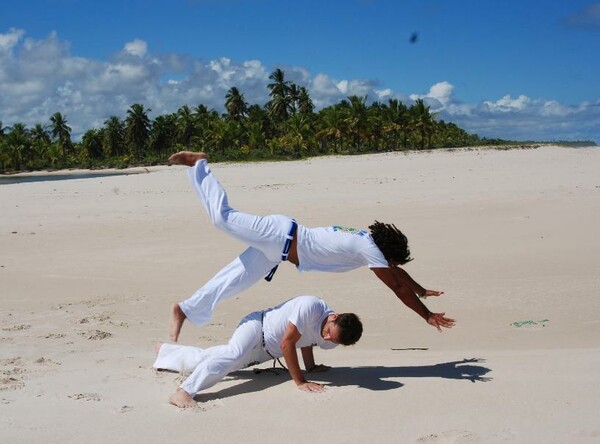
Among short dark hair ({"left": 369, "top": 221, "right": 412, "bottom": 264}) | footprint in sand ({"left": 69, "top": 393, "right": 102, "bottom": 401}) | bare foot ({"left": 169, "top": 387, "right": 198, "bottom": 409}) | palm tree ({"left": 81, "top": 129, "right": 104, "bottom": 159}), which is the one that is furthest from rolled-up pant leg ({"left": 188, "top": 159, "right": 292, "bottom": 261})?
palm tree ({"left": 81, "top": 129, "right": 104, "bottom": 159})

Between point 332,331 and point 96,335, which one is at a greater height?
point 332,331

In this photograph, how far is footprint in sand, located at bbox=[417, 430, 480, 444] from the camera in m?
3.82

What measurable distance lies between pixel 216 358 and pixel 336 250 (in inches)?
48.2

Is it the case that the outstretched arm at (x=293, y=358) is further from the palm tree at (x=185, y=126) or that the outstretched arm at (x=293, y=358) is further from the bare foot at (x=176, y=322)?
the palm tree at (x=185, y=126)

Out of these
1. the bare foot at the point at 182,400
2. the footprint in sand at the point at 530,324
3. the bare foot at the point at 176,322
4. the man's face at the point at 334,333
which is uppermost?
the man's face at the point at 334,333

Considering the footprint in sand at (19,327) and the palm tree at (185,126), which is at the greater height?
the palm tree at (185,126)

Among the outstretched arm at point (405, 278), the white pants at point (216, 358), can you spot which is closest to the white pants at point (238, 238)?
the white pants at point (216, 358)

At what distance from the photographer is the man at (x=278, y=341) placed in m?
4.87

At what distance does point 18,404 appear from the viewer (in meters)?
4.73

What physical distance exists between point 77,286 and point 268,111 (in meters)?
78.7

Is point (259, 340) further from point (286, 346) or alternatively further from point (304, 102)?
point (304, 102)

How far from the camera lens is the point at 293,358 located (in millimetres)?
4910

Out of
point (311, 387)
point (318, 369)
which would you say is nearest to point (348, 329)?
point (311, 387)

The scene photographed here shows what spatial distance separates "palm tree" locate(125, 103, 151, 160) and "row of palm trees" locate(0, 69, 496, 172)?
13cm
